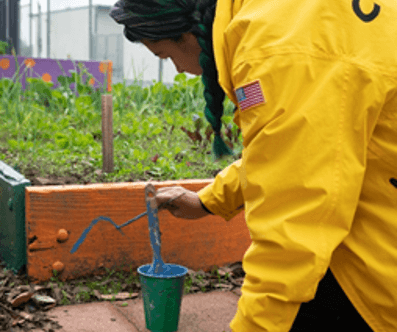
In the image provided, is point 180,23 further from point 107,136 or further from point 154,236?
point 107,136

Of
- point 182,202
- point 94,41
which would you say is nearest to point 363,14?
point 182,202

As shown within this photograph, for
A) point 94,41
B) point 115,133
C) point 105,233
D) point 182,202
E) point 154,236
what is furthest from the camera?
point 94,41

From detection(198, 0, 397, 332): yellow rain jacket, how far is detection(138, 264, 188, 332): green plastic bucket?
3.96 feet

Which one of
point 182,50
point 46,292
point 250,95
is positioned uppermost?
point 182,50

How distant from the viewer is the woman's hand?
1.99 m

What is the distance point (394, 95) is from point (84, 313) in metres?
2.03

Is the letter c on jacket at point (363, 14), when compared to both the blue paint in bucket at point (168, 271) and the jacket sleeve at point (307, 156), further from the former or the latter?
the blue paint in bucket at point (168, 271)

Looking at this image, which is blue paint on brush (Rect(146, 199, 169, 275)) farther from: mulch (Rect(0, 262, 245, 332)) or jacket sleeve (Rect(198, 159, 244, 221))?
mulch (Rect(0, 262, 245, 332))

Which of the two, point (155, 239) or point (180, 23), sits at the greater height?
point (180, 23)

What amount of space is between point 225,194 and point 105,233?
1.33 m

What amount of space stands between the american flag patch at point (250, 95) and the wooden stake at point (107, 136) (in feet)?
7.51

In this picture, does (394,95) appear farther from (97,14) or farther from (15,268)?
(97,14)

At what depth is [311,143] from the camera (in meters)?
1.00

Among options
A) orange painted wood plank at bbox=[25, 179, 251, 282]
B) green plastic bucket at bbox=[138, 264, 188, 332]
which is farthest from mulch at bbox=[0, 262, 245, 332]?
green plastic bucket at bbox=[138, 264, 188, 332]
